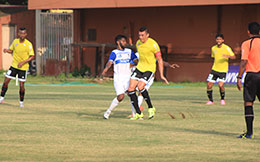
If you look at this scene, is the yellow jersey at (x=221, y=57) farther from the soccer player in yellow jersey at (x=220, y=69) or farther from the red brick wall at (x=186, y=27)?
the red brick wall at (x=186, y=27)

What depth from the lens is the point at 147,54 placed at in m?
13.4

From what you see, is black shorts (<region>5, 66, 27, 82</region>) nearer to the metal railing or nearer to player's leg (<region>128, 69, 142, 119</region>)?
player's leg (<region>128, 69, 142, 119</region>)

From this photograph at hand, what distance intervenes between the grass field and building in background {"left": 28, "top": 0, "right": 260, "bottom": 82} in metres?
9.41

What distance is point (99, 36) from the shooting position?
30891 mm

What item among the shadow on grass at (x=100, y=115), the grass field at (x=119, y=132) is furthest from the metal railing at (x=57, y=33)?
the shadow on grass at (x=100, y=115)

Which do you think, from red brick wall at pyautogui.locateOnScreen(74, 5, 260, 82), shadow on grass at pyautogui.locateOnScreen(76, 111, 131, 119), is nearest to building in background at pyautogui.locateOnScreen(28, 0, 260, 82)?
red brick wall at pyautogui.locateOnScreen(74, 5, 260, 82)

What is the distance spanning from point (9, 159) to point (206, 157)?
2854 mm

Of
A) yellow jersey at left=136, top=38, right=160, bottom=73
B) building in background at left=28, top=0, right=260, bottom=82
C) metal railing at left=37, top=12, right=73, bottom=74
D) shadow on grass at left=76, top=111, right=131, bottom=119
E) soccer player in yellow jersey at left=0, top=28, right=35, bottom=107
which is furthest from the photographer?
metal railing at left=37, top=12, right=73, bottom=74

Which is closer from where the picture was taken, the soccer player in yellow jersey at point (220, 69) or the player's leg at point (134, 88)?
the player's leg at point (134, 88)

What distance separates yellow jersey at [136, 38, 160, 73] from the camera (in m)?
13.4

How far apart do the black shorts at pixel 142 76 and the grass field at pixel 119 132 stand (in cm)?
96

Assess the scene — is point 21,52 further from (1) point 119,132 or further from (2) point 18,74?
(1) point 119,132

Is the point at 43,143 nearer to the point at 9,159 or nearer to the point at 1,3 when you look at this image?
the point at 9,159

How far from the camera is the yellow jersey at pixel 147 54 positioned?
43.9ft
